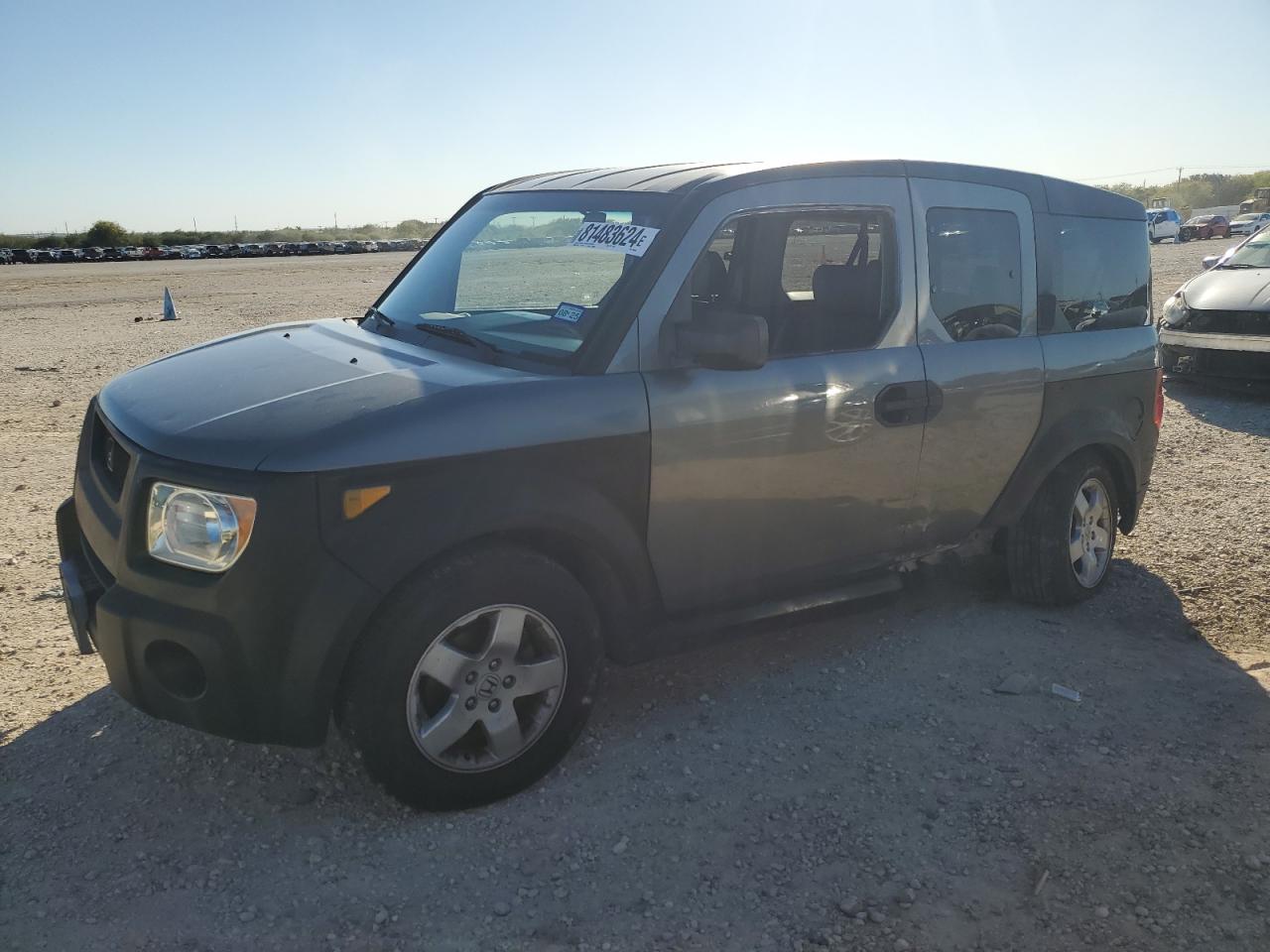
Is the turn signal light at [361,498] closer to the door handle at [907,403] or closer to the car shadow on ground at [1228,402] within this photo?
the door handle at [907,403]

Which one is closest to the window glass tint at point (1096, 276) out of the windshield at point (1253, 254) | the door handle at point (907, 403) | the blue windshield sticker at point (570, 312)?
the door handle at point (907, 403)

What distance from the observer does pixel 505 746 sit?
3.27 m

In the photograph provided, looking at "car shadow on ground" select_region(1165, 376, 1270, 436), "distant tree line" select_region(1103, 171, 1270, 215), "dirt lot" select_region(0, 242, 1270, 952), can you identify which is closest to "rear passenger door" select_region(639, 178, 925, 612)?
"dirt lot" select_region(0, 242, 1270, 952)

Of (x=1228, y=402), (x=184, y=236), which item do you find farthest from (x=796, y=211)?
(x=184, y=236)

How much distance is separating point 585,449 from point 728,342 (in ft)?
1.88

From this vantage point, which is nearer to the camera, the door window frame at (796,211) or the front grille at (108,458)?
the front grille at (108,458)

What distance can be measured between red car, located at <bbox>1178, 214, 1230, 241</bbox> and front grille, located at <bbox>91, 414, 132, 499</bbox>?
57205 mm

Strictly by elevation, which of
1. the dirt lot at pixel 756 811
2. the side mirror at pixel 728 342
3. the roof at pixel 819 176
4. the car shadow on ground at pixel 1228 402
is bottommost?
the dirt lot at pixel 756 811

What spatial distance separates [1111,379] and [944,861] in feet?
9.11

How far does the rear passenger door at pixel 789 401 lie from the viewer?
3.54 meters

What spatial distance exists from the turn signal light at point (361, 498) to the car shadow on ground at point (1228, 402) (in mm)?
8239

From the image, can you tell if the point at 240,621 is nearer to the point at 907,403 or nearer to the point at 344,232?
the point at 907,403

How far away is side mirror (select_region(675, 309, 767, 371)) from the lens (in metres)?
3.36

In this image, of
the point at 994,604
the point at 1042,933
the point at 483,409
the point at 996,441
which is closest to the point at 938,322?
the point at 996,441
